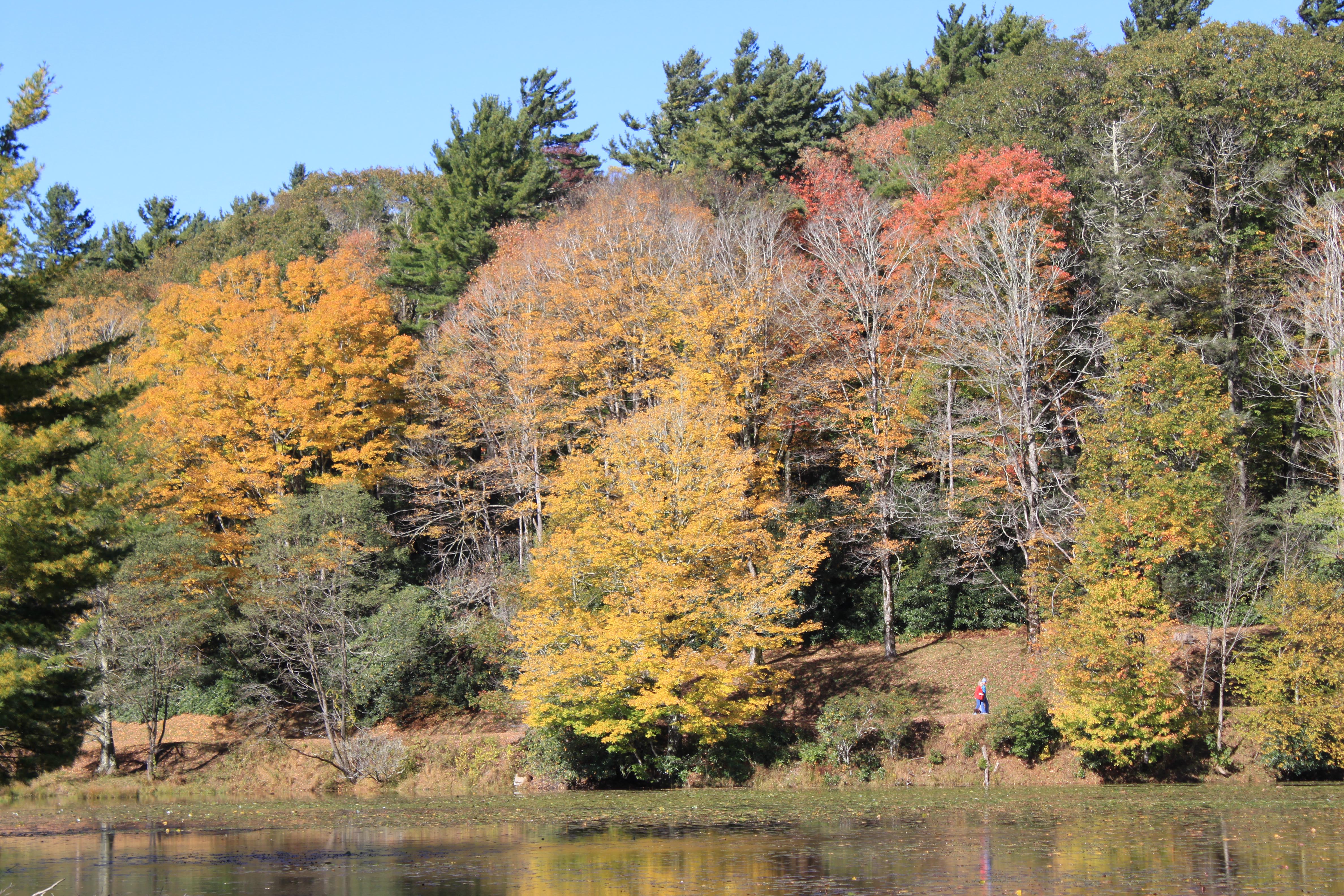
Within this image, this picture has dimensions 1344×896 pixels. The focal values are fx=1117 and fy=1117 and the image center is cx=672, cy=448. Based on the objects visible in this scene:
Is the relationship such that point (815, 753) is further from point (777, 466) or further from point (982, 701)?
point (777, 466)

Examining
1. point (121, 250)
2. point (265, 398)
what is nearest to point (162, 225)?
point (121, 250)

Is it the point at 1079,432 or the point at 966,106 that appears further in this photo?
the point at 966,106

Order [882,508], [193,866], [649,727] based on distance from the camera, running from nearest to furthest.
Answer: [193,866] → [649,727] → [882,508]

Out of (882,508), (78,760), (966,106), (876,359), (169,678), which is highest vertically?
(966,106)

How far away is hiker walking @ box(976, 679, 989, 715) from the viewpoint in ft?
104

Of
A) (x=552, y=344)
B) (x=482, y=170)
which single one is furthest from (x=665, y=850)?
(x=482, y=170)

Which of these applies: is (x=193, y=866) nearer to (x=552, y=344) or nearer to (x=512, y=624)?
(x=512, y=624)

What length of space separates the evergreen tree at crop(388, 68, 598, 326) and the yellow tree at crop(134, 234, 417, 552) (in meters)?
7.97

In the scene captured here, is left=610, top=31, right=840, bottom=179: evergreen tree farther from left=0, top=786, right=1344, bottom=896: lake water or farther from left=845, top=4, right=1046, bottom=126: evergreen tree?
left=0, top=786, right=1344, bottom=896: lake water

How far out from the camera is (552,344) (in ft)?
135

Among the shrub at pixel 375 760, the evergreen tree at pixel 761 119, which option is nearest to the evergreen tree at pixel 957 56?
the evergreen tree at pixel 761 119

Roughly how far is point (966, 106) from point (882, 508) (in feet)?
63.7

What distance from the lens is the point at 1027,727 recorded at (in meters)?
29.9

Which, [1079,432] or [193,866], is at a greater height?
[1079,432]
